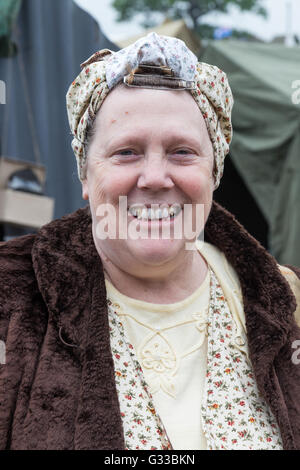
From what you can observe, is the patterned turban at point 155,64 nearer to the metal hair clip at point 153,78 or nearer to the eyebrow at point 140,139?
the metal hair clip at point 153,78

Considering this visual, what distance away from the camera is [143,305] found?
170cm

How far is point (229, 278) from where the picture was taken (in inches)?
73.9

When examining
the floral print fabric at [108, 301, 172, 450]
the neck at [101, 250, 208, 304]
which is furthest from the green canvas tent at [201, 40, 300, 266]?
the floral print fabric at [108, 301, 172, 450]

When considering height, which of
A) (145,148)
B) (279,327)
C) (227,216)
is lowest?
(279,327)

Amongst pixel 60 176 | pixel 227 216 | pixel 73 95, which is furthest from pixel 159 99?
pixel 60 176

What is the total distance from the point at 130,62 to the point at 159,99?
129mm

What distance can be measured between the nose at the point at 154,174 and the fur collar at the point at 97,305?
0.27 m

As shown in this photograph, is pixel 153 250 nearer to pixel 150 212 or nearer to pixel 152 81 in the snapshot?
pixel 150 212

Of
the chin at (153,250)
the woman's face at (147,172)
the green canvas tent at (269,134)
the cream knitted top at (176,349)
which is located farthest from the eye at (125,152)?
the green canvas tent at (269,134)

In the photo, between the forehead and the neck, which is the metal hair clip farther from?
the neck

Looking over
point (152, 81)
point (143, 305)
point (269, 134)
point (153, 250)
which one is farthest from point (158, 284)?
point (269, 134)

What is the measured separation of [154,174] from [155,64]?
313mm

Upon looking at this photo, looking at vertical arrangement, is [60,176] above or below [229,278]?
below
